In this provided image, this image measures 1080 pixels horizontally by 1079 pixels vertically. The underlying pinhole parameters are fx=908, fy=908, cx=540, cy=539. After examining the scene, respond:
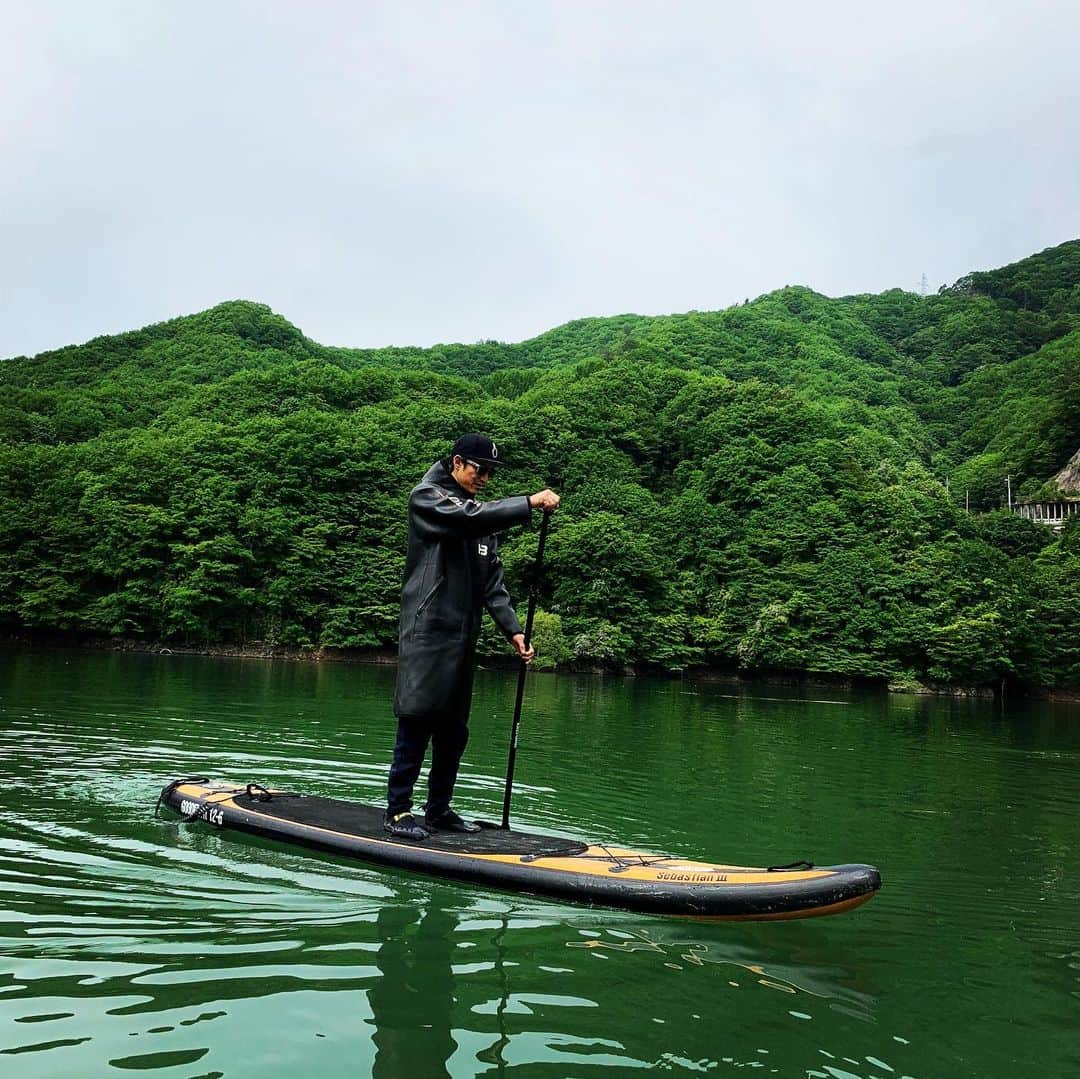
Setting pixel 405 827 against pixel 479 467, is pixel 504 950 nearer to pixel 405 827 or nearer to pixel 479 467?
pixel 405 827

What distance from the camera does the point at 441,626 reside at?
22.1 ft

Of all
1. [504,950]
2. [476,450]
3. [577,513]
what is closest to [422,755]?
[504,950]

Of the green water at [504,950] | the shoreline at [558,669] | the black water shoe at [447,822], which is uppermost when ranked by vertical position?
the black water shoe at [447,822]

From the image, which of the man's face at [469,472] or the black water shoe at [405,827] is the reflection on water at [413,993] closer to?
the black water shoe at [405,827]

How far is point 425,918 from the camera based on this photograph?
5.25m

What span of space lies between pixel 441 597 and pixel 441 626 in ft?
0.70

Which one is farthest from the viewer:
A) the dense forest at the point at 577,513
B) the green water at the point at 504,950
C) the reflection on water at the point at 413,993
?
the dense forest at the point at 577,513

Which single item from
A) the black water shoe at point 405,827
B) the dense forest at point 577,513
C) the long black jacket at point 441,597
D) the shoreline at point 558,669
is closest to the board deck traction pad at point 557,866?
the black water shoe at point 405,827

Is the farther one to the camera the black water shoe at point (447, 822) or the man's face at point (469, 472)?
the man's face at point (469, 472)

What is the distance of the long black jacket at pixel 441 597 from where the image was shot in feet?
21.6

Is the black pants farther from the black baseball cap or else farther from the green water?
the black baseball cap

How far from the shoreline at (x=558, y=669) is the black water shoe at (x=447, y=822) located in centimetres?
4312

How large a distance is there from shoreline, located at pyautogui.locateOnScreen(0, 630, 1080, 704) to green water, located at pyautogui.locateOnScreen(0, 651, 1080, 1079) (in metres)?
41.0

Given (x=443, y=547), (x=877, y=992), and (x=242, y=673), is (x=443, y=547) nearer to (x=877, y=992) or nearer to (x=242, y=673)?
(x=877, y=992)
